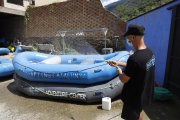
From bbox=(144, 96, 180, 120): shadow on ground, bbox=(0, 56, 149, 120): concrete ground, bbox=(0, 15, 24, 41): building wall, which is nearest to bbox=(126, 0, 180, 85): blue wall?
bbox=(144, 96, 180, 120): shadow on ground

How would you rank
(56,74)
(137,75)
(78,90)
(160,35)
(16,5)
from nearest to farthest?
(137,75) < (78,90) < (56,74) < (160,35) < (16,5)

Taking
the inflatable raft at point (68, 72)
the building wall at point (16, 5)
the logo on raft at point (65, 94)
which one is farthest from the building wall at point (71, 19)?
the logo on raft at point (65, 94)

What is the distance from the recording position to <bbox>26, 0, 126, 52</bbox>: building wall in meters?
11.0

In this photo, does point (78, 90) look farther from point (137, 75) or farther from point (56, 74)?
point (137, 75)

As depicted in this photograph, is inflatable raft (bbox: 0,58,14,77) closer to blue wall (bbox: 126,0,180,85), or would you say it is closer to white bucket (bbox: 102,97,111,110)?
white bucket (bbox: 102,97,111,110)

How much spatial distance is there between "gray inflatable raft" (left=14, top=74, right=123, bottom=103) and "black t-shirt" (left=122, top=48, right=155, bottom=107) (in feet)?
6.14

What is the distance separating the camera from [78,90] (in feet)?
13.9

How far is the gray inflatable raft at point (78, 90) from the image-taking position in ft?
13.7

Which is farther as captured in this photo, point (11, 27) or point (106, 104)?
point (11, 27)

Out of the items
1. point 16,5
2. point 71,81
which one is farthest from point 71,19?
point 71,81

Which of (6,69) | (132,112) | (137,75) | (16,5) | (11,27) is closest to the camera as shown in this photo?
(137,75)

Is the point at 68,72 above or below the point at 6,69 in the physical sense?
above

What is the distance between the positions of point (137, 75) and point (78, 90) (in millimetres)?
2355

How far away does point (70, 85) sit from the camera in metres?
4.38
